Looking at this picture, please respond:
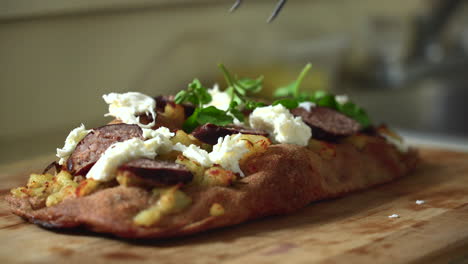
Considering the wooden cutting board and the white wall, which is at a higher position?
the white wall

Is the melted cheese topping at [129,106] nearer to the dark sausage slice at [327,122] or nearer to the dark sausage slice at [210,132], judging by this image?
the dark sausage slice at [210,132]

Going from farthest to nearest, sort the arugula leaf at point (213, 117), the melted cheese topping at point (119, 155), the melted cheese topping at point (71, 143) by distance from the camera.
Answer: the arugula leaf at point (213, 117) < the melted cheese topping at point (71, 143) < the melted cheese topping at point (119, 155)

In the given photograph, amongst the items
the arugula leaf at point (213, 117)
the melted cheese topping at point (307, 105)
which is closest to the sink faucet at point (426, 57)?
the melted cheese topping at point (307, 105)

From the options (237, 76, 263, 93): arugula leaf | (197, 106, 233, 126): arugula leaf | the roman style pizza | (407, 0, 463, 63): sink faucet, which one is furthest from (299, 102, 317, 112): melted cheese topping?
(407, 0, 463, 63): sink faucet

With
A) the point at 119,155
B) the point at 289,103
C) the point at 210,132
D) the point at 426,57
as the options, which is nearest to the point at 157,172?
the point at 119,155

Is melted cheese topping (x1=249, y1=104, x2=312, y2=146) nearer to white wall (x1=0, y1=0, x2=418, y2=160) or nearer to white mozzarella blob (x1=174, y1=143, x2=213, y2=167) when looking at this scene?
white mozzarella blob (x1=174, y1=143, x2=213, y2=167)

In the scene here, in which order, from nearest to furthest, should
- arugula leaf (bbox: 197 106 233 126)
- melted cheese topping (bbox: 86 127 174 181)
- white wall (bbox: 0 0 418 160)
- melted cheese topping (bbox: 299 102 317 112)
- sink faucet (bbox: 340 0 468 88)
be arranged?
melted cheese topping (bbox: 86 127 174 181) → arugula leaf (bbox: 197 106 233 126) → melted cheese topping (bbox: 299 102 317 112) → white wall (bbox: 0 0 418 160) → sink faucet (bbox: 340 0 468 88)

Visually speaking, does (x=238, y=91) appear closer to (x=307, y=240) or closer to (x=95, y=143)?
(x=95, y=143)
